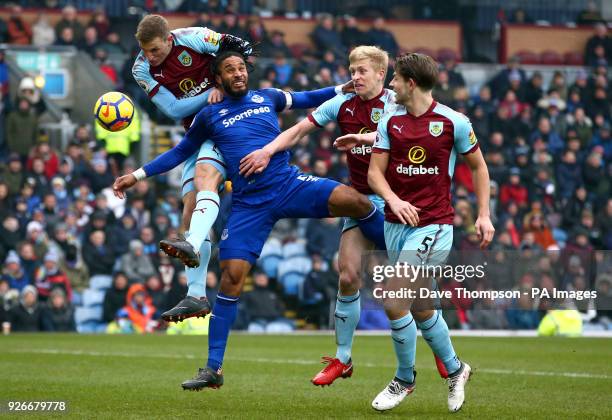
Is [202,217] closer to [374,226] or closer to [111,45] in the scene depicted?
[374,226]

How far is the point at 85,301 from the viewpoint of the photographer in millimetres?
20453

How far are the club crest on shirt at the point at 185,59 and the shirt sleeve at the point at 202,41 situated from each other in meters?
0.08

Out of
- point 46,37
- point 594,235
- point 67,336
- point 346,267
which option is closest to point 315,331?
point 67,336

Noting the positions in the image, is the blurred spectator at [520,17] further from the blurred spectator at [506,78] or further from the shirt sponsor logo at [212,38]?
the shirt sponsor logo at [212,38]

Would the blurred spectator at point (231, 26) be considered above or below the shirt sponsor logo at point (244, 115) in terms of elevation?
below

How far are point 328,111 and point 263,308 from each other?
1149cm

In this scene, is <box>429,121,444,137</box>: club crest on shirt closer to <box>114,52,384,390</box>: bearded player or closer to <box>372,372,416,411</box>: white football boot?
<box>114,52,384,390</box>: bearded player

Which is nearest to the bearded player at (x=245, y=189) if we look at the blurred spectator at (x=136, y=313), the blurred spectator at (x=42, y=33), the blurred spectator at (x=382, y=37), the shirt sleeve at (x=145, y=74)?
the shirt sleeve at (x=145, y=74)

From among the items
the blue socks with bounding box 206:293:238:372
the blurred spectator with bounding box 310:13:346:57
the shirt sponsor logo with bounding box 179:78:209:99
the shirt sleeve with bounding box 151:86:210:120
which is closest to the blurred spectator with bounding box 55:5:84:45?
the blurred spectator with bounding box 310:13:346:57

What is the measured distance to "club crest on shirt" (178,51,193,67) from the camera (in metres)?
10.5

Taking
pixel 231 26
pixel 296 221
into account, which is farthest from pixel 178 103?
pixel 231 26

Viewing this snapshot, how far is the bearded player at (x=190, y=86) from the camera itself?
10.0 metres

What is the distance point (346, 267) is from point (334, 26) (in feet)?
59.5

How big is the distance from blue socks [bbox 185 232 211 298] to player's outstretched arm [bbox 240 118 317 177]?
36.9 inches
